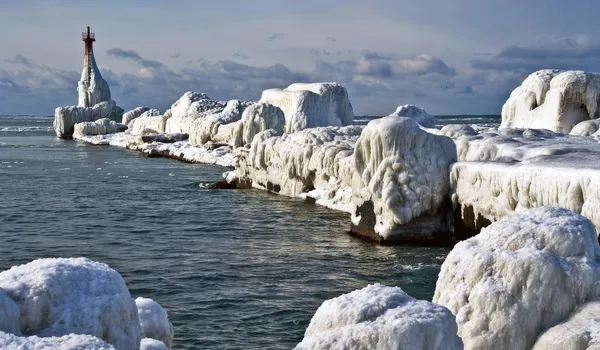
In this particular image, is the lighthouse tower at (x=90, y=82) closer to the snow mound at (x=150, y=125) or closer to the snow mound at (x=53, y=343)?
the snow mound at (x=150, y=125)

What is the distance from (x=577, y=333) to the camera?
780 cm

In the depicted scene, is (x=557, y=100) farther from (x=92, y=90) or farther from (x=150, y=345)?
(x=92, y=90)

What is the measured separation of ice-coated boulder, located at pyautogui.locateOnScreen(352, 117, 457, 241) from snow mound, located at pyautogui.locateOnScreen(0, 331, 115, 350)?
681 inches

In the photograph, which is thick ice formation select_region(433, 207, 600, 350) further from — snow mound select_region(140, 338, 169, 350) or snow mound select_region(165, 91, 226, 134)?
snow mound select_region(165, 91, 226, 134)

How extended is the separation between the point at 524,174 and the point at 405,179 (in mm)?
3919

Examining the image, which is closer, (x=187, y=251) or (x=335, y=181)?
(x=187, y=251)

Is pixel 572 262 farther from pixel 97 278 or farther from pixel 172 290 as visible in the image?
pixel 172 290

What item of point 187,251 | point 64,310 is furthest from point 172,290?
point 64,310

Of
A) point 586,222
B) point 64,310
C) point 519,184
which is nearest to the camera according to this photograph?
point 64,310

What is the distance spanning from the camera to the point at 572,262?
28.6 feet

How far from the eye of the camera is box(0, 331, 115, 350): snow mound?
4.29 m

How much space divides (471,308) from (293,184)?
2543 cm

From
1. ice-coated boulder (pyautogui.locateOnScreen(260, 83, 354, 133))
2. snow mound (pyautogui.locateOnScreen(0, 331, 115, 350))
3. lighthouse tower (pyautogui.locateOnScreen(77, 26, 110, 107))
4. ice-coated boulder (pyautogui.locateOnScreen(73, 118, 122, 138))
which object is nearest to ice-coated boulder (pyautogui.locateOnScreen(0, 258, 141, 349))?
snow mound (pyautogui.locateOnScreen(0, 331, 115, 350))

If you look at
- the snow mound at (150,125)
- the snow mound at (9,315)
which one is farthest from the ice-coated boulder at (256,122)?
the snow mound at (9,315)
